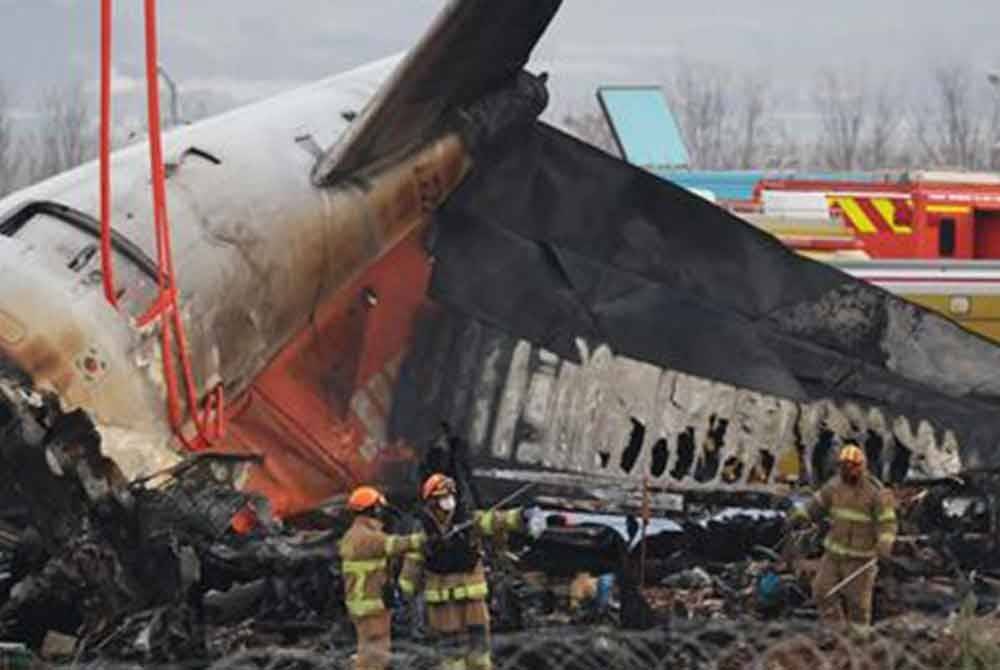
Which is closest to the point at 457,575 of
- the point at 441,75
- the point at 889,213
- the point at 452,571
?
the point at 452,571

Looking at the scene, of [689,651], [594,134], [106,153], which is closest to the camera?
[106,153]

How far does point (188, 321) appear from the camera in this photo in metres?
6.57

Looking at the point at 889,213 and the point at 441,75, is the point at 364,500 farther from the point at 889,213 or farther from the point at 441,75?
the point at 889,213

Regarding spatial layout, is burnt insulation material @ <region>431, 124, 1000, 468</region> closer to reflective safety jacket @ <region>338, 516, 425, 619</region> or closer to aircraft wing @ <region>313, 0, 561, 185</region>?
aircraft wing @ <region>313, 0, 561, 185</region>

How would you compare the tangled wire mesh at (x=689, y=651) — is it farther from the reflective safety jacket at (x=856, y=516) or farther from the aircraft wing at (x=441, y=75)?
the aircraft wing at (x=441, y=75)

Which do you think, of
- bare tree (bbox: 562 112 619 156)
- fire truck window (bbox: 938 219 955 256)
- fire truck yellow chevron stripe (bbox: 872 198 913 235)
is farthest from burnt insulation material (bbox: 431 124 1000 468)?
fire truck yellow chevron stripe (bbox: 872 198 913 235)

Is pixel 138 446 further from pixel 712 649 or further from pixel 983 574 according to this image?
pixel 983 574

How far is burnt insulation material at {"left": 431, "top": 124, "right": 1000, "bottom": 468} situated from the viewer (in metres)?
7.64

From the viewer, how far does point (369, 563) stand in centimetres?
676

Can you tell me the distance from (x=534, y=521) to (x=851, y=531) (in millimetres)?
1435

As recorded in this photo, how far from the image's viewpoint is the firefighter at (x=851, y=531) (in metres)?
7.53

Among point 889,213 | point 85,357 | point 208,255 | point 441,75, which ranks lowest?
point 85,357

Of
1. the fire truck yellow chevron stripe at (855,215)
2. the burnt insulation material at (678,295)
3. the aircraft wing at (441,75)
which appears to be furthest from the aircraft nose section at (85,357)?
the fire truck yellow chevron stripe at (855,215)

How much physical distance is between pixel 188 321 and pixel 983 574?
3976 mm
